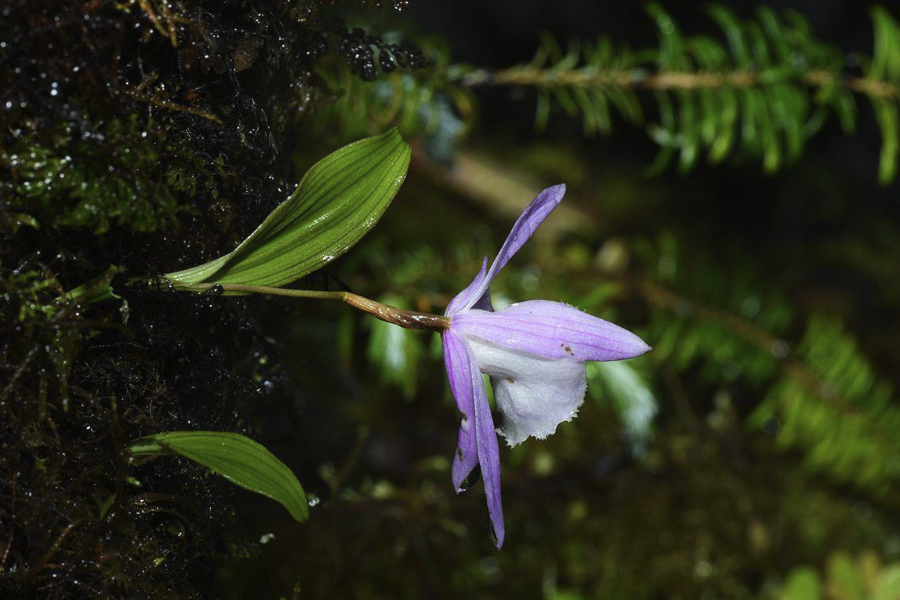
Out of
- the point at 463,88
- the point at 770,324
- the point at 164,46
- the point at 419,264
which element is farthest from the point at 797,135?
the point at 164,46

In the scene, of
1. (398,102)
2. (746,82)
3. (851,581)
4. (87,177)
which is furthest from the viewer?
(851,581)

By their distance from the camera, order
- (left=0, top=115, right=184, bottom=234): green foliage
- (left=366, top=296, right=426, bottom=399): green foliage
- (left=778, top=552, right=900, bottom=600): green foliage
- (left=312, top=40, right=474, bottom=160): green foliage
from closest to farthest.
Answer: (left=0, top=115, right=184, bottom=234): green foliage, (left=312, top=40, right=474, bottom=160): green foliage, (left=366, top=296, right=426, bottom=399): green foliage, (left=778, top=552, right=900, bottom=600): green foliage

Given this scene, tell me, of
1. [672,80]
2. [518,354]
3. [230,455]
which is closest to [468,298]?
[518,354]

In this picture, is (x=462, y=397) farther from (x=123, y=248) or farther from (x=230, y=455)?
(x=123, y=248)

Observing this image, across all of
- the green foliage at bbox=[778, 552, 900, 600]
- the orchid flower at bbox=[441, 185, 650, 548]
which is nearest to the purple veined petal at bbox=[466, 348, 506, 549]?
the orchid flower at bbox=[441, 185, 650, 548]

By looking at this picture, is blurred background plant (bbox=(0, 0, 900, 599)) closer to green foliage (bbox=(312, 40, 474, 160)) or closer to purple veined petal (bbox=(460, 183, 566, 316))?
green foliage (bbox=(312, 40, 474, 160))

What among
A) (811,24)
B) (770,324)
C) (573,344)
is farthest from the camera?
(811,24)

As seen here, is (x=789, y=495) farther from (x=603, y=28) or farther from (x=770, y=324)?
(x=603, y=28)
